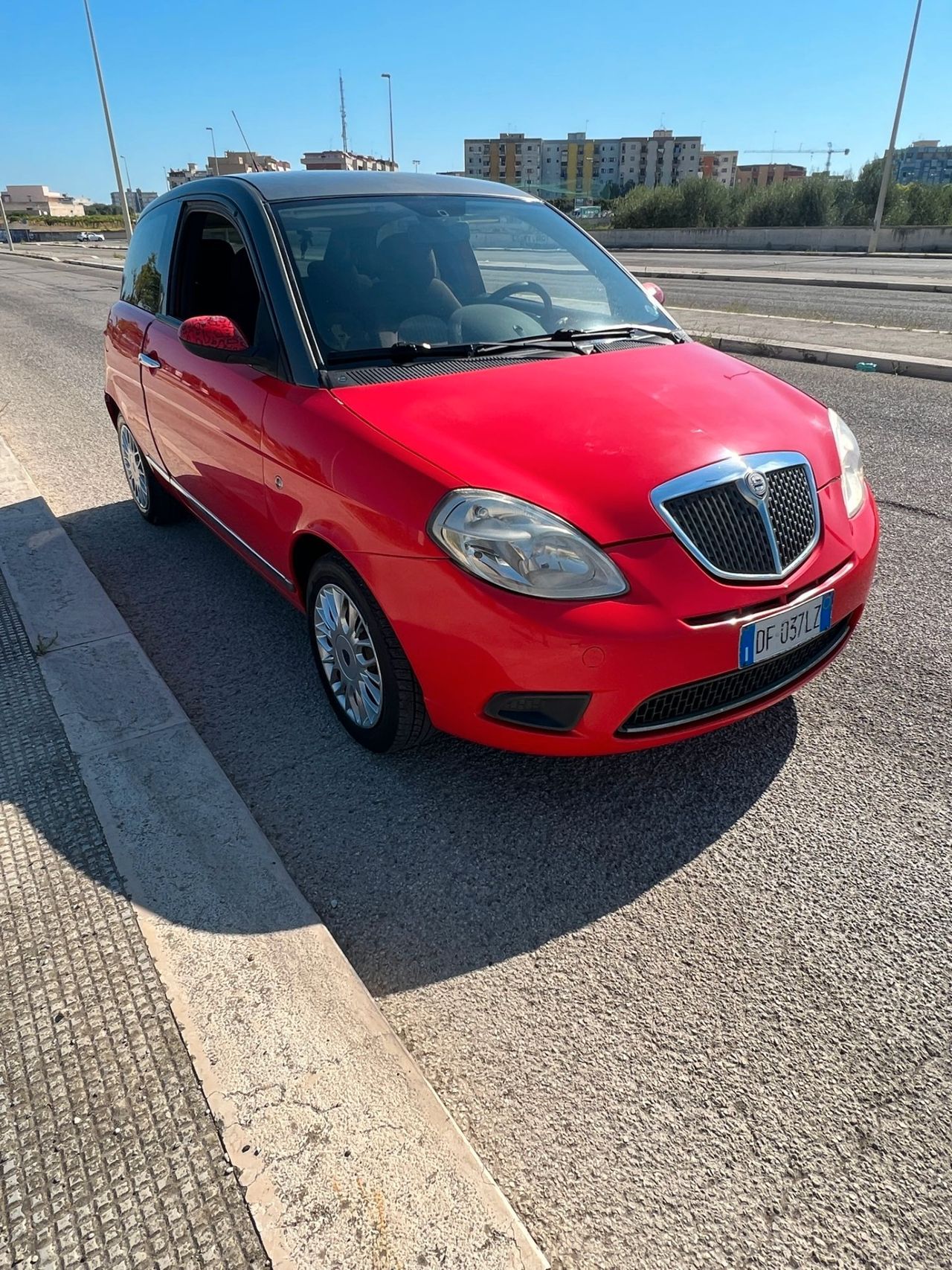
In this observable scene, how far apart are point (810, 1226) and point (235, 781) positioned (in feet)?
Result: 6.57

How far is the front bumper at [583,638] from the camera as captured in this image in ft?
7.32

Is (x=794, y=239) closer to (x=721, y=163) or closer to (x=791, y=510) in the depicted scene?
(x=791, y=510)

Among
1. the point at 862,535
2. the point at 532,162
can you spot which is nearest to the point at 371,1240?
the point at 862,535

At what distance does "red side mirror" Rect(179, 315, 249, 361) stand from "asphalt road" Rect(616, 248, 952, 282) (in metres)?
21.7

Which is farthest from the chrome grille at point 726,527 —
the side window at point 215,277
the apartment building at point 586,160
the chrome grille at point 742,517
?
the apartment building at point 586,160

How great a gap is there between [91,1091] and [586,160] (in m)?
163

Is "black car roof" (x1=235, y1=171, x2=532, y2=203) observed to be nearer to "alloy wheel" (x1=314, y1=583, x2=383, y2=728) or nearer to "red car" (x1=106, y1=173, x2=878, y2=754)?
"red car" (x1=106, y1=173, x2=878, y2=754)

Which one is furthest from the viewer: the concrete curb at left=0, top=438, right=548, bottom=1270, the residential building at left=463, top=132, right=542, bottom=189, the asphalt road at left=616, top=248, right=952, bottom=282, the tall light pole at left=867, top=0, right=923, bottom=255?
the residential building at left=463, top=132, right=542, bottom=189

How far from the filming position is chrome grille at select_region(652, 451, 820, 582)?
2.35 metres

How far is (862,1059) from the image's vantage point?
1.87 meters

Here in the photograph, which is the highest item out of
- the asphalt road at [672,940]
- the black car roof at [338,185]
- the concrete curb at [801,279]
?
the black car roof at [338,185]

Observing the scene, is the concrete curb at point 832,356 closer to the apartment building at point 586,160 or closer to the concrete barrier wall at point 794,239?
the concrete barrier wall at point 794,239

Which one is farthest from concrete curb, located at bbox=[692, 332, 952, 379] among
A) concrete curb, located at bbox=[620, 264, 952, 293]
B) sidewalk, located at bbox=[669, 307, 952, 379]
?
concrete curb, located at bbox=[620, 264, 952, 293]

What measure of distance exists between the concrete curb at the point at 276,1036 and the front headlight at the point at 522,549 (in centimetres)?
101
